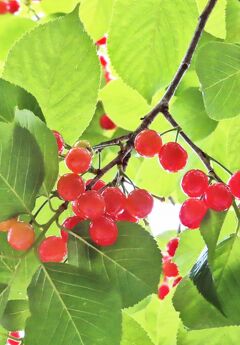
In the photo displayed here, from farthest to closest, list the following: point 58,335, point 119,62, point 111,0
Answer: point 111,0 < point 119,62 < point 58,335

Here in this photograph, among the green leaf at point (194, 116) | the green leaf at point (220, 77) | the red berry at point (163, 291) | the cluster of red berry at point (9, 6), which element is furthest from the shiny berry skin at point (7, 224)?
the cluster of red berry at point (9, 6)

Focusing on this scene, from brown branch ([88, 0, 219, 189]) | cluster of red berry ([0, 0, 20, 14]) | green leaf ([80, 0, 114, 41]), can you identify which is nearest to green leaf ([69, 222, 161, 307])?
brown branch ([88, 0, 219, 189])

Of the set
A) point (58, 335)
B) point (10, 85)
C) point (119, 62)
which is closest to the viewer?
point (58, 335)

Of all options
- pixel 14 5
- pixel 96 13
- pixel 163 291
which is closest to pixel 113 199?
pixel 96 13

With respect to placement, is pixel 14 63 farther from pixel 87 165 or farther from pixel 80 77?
pixel 87 165

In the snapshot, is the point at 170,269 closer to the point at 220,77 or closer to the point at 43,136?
the point at 220,77

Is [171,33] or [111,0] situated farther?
[111,0]

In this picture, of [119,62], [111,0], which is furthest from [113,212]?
[111,0]
